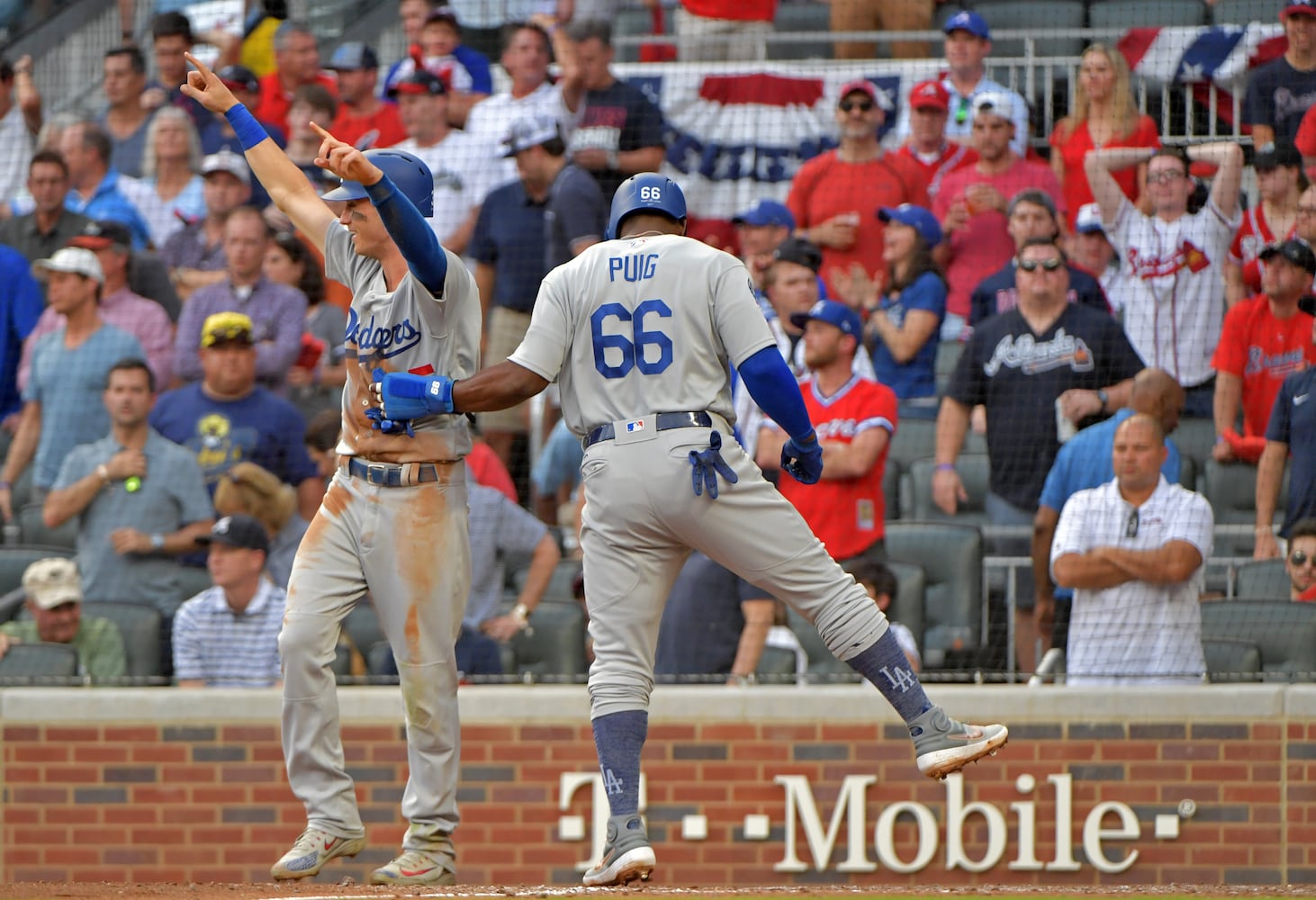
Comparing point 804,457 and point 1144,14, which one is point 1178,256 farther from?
point 804,457

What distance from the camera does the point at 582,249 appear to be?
7922 mm

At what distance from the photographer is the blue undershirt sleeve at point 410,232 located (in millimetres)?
4648

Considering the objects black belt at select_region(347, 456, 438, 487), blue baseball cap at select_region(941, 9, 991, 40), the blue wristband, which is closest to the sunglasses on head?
blue baseball cap at select_region(941, 9, 991, 40)

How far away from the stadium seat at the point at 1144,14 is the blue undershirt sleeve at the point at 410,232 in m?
5.30

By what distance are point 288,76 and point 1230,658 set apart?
587 cm

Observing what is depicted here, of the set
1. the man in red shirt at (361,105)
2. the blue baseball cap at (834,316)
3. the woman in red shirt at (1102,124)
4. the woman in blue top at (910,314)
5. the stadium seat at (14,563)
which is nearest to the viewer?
the blue baseball cap at (834,316)

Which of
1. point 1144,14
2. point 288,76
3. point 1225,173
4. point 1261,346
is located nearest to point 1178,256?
point 1225,173

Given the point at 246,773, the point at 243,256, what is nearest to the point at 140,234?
the point at 243,256

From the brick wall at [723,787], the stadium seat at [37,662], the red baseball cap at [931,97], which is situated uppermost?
the red baseball cap at [931,97]

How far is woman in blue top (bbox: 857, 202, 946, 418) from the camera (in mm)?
8211

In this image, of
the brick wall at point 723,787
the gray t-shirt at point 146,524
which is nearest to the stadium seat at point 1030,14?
the brick wall at point 723,787

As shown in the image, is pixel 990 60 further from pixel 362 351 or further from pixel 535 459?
pixel 362 351

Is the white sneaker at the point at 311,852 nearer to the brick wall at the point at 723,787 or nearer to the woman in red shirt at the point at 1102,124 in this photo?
the brick wall at the point at 723,787

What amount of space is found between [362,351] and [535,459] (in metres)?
3.21
